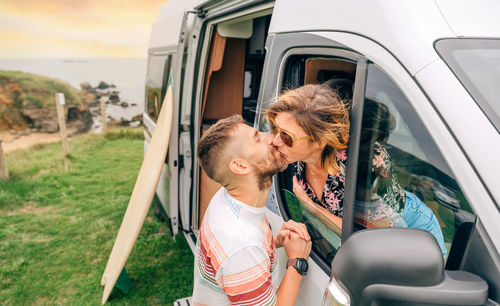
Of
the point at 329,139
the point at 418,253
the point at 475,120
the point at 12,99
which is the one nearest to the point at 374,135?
the point at 329,139

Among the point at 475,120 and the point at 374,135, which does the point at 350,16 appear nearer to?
the point at 374,135

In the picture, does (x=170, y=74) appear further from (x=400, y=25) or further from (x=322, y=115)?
(x=400, y=25)

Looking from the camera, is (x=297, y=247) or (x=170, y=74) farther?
(x=170, y=74)

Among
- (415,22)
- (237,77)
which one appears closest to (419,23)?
(415,22)

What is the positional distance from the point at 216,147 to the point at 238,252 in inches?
15.8

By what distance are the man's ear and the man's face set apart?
0.02 metres

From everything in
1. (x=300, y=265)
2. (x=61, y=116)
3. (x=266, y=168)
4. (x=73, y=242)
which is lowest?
(x=73, y=242)

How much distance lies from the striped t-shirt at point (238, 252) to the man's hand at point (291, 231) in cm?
9

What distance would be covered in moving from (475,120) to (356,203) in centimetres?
46

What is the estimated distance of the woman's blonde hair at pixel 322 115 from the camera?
4.12 ft

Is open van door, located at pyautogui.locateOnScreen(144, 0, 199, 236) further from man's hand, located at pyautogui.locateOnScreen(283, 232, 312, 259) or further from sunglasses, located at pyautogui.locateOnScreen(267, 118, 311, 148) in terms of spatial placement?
man's hand, located at pyautogui.locateOnScreen(283, 232, 312, 259)

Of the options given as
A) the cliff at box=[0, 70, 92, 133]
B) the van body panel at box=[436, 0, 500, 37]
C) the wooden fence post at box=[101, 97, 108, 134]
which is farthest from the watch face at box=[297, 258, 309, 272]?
the cliff at box=[0, 70, 92, 133]

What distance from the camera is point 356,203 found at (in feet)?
3.73

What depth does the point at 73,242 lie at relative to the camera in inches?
164
